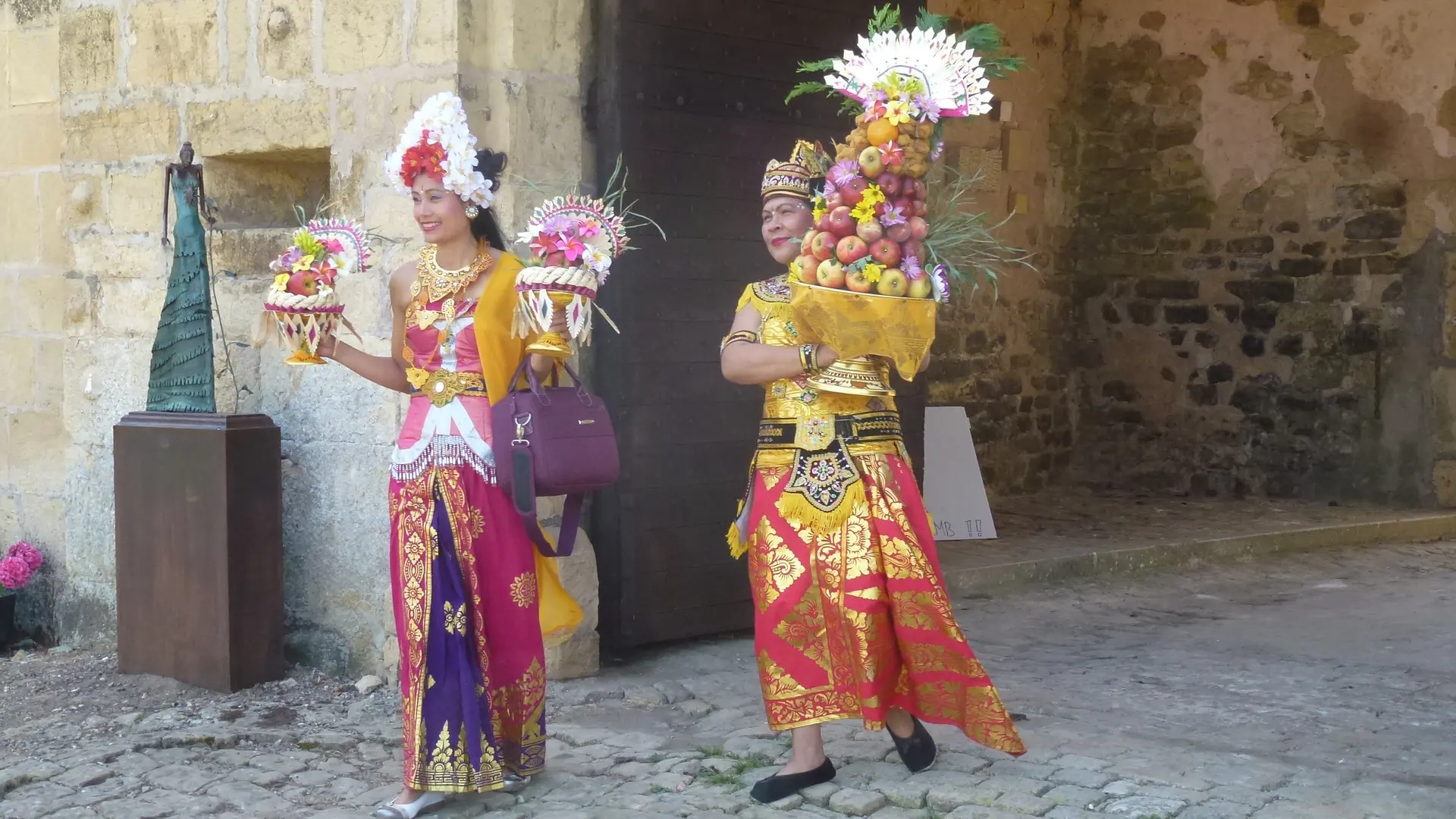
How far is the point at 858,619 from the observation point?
3992 mm

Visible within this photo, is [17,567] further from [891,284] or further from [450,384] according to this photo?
[891,284]

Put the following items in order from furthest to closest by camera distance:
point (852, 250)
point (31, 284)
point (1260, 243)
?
point (1260, 243), point (31, 284), point (852, 250)

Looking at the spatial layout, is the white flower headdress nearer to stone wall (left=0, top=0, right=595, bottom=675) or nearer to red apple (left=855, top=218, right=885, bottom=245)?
red apple (left=855, top=218, right=885, bottom=245)

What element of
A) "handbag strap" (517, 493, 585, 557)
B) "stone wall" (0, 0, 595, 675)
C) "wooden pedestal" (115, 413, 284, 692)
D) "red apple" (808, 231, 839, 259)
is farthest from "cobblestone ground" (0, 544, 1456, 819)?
"red apple" (808, 231, 839, 259)

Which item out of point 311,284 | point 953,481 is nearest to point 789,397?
Answer: point 311,284

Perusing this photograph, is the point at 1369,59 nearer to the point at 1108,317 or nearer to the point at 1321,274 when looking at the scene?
the point at 1321,274

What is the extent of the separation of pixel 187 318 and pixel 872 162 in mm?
2969

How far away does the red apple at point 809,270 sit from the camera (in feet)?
12.3

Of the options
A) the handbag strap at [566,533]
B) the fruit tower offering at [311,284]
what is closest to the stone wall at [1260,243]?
the handbag strap at [566,533]

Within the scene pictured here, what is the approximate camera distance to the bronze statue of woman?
18.3 feet

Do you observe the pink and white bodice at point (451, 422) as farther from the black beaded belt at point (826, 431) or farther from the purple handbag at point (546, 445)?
the black beaded belt at point (826, 431)

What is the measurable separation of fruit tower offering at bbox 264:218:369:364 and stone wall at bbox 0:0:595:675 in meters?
1.11

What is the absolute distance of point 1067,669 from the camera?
571cm

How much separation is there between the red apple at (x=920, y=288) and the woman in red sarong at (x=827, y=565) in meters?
0.32
